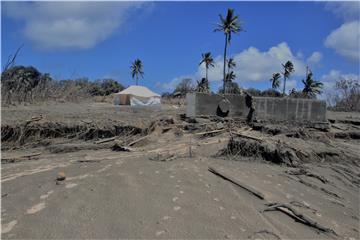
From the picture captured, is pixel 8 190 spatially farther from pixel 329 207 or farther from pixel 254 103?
pixel 254 103

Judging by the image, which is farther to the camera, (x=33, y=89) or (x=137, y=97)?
(x=137, y=97)

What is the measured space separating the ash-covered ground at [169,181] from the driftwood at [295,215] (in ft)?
0.05

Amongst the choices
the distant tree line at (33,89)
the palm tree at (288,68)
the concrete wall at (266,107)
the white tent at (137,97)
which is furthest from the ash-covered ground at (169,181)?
the palm tree at (288,68)

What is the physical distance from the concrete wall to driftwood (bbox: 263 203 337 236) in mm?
8798

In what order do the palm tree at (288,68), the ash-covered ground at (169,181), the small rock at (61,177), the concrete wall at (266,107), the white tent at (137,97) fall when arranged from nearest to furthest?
1. the ash-covered ground at (169,181)
2. the small rock at (61,177)
3. the concrete wall at (266,107)
4. the white tent at (137,97)
5. the palm tree at (288,68)

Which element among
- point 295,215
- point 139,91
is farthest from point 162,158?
point 139,91

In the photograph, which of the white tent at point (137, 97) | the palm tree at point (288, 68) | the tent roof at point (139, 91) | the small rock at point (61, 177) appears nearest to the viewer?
the small rock at point (61, 177)

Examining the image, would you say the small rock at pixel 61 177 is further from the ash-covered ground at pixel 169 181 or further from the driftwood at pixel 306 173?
the driftwood at pixel 306 173

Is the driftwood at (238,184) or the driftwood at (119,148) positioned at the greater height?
the driftwood at (119,148)

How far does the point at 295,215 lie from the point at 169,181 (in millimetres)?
2262

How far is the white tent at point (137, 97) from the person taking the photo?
39.5 m

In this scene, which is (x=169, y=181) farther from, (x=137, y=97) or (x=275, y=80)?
(x=275, y=80)

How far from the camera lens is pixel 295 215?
5.64 metres

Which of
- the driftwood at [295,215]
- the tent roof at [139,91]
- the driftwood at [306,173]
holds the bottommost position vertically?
the driftwood at [295,215]
